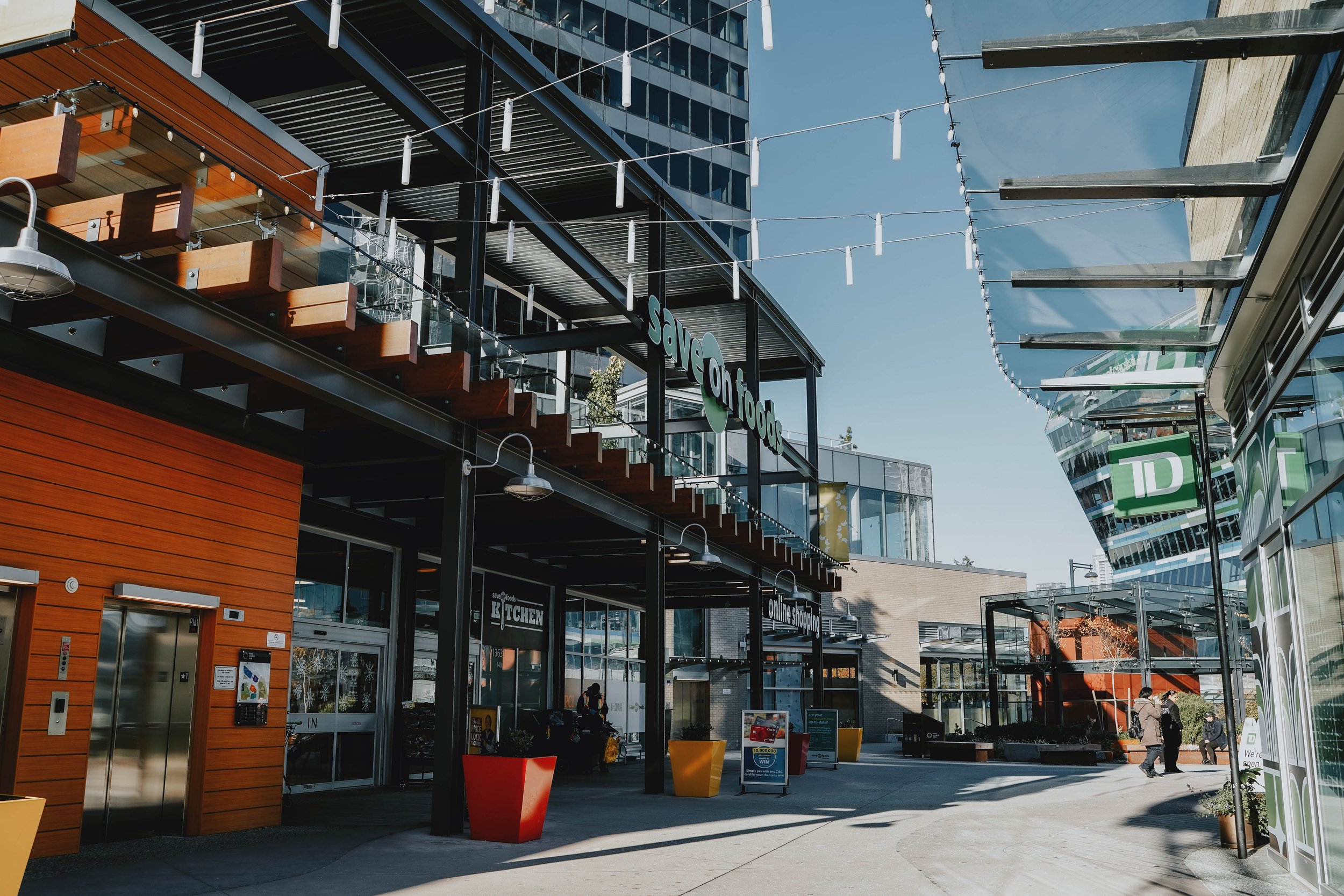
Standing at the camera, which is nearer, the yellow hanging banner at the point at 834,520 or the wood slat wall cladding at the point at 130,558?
the wood slat wall cladding at the point at 130,558

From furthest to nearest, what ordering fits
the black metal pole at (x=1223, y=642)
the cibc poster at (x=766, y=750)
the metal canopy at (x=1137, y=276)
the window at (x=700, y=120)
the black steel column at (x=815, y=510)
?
the window at (x=700, y=120) < the black steel column at (x=815, y=510) < the cibc poster at (x=766, y=750) < the black metal pole at (x=1223, y=642) < the metal canopy at (x=1137, y=276)

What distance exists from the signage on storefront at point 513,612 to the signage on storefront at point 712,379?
5.27 m

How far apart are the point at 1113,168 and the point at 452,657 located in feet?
25.9

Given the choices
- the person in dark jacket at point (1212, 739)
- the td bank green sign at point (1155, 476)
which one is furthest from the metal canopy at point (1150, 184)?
the person in dark jacket at point (1212, 739)

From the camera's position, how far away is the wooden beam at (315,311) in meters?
9.10

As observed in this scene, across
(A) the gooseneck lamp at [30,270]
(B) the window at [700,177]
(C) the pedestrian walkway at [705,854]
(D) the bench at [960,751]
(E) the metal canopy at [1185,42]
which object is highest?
(B) the window at [700,177]

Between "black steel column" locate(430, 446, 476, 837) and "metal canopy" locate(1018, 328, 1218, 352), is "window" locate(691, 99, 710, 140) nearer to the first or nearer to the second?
"black steel column" locate(430, 446, 476, 837)

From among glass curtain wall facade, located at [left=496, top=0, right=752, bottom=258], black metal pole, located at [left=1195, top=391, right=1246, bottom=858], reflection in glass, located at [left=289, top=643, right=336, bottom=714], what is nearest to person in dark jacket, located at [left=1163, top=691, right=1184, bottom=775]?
black metal pole, located at [left=1195, top=391, right=1246, bottom=858]

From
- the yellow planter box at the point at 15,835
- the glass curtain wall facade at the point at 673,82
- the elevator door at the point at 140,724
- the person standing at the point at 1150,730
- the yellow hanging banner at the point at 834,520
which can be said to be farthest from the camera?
the glass curtain wall facade at the point at 673,82

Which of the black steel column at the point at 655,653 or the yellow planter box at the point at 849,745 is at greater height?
the black steel column at the point at 655,653

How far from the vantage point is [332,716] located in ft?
53.7

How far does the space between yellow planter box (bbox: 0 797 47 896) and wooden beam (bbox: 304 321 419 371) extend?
4.99m

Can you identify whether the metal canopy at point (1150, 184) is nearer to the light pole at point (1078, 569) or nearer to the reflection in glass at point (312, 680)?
the reflection in glass at point (312, 680)

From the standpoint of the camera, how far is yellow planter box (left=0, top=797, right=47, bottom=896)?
18.2 ft
